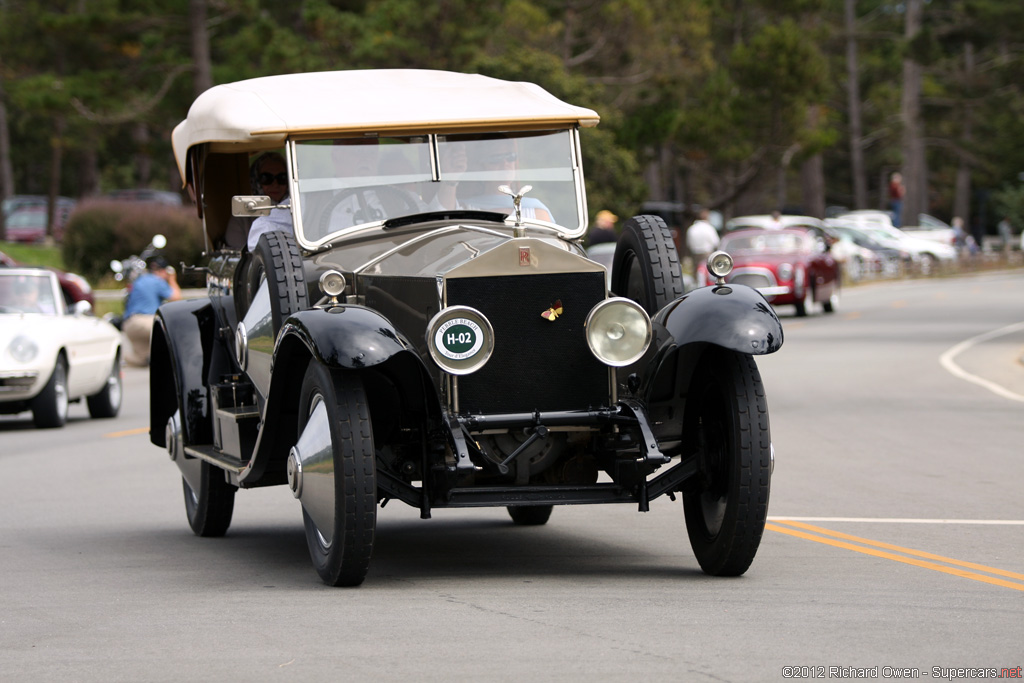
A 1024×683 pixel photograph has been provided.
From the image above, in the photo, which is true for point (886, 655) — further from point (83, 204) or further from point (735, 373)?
point (83, 204)

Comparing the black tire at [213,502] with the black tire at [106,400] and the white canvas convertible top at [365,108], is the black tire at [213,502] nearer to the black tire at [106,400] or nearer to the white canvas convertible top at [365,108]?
the white canvas convertible top at [365,108]

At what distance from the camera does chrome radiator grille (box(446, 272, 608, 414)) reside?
279 inches

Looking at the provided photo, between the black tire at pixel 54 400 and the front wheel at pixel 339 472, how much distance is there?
32.5ft

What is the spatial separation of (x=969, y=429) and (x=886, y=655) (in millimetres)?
9635

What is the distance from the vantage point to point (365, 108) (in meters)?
8.45

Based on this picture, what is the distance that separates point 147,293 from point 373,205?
1437cm

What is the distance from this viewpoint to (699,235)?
112 feet

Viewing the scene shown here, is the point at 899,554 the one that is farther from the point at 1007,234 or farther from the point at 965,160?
the point at 965,160

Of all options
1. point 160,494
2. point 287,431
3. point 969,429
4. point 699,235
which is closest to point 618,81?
point 699,235

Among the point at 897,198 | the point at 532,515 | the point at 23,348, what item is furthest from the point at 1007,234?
the point at 532,515

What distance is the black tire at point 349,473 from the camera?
6.66m

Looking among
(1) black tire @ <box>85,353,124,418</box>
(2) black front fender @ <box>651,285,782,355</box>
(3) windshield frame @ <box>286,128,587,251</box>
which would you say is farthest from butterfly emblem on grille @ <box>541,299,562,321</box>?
(1) black tire @ <box>85,353,124,418</box>

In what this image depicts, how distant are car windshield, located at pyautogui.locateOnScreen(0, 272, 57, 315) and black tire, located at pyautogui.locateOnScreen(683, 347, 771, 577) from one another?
36.7 ft

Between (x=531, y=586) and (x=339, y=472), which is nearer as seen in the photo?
(x=339, y=472)
